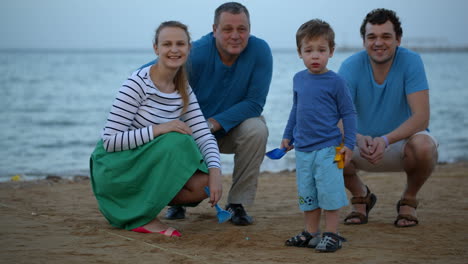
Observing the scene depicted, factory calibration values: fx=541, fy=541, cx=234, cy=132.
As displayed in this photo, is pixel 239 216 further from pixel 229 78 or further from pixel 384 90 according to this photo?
pixel 384 90

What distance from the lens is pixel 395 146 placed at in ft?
13.2

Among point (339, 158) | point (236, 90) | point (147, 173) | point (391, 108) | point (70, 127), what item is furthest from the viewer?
point (70, 127)

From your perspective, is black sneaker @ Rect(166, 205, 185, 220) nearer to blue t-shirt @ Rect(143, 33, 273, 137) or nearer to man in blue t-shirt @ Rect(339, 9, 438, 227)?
blue t-shirt @ Rect(143, 33, 273, 137)

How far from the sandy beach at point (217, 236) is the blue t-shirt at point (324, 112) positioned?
2.16 feet

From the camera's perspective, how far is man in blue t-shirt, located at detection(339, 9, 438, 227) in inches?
153

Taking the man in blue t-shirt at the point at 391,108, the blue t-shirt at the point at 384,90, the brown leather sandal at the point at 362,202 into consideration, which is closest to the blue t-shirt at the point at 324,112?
the man in blue t-shirt at the point at 391,108

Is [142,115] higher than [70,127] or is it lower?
higher

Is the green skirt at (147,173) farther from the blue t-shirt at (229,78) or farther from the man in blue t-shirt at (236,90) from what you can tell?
the blue t-shirt at (229,78)

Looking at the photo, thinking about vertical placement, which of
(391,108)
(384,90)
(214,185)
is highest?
(384,90)

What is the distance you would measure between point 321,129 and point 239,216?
1.16 metres

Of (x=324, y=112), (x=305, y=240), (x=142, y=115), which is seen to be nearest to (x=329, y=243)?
(x=305, y=240)

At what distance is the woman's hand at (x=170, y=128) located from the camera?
347 centimetres

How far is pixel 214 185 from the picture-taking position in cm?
356

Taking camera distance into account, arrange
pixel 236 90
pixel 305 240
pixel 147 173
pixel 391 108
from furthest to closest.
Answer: pixel 236 90
pixel 391 108
pixel 147 173
pixel 305 240
